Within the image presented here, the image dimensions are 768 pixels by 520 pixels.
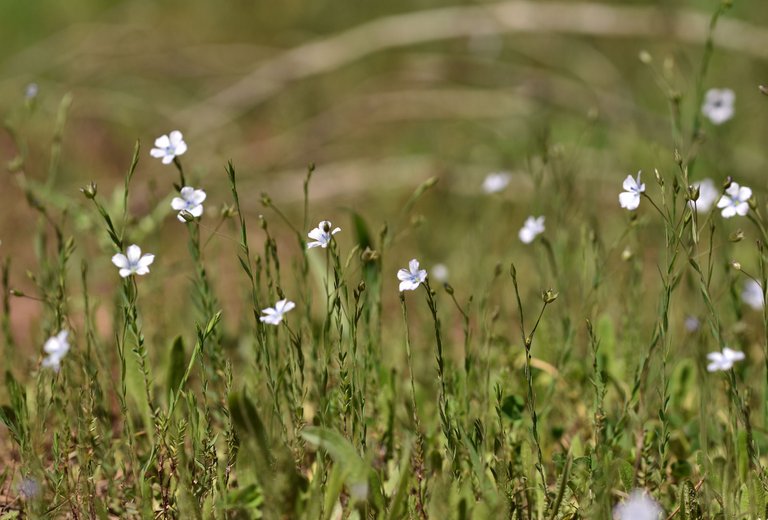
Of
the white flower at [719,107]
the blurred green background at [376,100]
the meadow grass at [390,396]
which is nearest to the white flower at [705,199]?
the meadow grass at [390,396]

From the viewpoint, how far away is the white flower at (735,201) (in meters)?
1.71

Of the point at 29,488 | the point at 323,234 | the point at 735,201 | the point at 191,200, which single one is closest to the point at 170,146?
the point at 191,200

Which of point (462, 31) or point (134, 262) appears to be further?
point (462, 31)

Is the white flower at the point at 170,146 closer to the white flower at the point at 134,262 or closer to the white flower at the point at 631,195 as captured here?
the white flower at the point at 134,262

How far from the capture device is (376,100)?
4.21 m

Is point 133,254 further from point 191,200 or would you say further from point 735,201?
point 735,201

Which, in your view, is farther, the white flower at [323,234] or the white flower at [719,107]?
the white flower at [719,107]

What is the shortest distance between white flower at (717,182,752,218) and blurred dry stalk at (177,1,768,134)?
6.99 feet

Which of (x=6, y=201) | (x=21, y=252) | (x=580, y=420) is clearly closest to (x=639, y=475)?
(x=580, y=420)

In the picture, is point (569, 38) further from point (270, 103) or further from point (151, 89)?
point (151, 89)

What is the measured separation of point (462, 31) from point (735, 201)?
8.88ft

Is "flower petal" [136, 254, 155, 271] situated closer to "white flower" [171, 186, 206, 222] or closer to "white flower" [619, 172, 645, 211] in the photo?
"white flower" [171, 186, 206, 222]

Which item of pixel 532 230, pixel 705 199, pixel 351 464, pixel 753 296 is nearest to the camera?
pixel 351 464

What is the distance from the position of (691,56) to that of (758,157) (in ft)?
5.25
